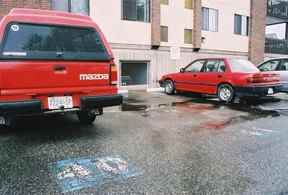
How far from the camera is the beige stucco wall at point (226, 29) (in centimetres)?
1811

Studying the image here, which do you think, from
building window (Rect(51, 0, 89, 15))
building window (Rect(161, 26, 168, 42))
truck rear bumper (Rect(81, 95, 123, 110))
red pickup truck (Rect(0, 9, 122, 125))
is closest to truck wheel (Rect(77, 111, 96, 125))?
red pickup truck (Rect(0, 9, 122, 125))

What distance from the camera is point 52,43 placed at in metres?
4.64

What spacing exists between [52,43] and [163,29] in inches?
473

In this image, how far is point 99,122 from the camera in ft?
20.7

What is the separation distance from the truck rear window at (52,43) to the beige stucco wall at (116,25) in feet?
29.6

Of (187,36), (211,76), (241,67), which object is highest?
(187,36)

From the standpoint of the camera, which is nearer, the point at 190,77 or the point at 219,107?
the point at 219,107

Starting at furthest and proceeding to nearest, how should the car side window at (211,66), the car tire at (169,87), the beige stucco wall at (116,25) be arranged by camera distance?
the beige stucco wall at (116,25)
the car tire at (169,87)
the car side window at (211,66)

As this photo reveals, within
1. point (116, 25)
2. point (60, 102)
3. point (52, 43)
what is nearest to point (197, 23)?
point (116, 25)

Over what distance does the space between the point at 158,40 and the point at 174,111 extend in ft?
27.5

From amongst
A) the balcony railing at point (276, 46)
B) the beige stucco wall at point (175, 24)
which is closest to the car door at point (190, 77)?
the beige stucco wall at point (175, 24)

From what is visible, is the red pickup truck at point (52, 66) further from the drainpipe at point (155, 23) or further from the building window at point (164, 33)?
the building window at point (164, 33)

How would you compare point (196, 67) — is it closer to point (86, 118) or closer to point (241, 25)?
point (86, 118)

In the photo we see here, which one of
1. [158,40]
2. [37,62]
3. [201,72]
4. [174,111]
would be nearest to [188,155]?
[37,62]
